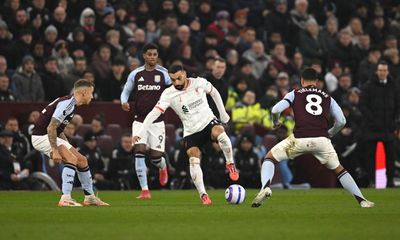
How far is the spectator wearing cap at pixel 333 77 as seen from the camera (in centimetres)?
2718

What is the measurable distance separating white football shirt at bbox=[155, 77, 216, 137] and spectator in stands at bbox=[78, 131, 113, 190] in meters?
6.16

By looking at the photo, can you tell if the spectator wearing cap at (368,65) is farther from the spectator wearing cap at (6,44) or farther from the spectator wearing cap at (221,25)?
the spectator wearing cap at (6,44)

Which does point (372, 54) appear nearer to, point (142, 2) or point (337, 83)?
point (337, 83)

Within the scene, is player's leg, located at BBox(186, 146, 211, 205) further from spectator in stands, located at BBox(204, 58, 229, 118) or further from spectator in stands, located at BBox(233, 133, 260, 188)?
spectator in stands, located at BBox(233, 133, 260, 188)

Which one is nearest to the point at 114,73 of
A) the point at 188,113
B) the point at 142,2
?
the point at 142,2

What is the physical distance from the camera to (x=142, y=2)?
27.8 metres

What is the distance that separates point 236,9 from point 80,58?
795 centimetres

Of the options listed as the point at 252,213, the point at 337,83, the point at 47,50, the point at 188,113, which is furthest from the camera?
the point at 337,83

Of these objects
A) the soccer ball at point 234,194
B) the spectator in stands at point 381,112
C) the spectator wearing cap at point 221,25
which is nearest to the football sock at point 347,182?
the soccer ball at point 234,194

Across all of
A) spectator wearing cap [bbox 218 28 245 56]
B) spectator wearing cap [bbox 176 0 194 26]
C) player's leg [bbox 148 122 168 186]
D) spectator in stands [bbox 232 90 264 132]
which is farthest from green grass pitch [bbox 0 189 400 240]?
spectator wearing cap [bbox 176 0 194 26]

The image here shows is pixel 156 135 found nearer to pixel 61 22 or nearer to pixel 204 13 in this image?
pixel 61 22

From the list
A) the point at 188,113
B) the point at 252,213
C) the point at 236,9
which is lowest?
the point at 252,213

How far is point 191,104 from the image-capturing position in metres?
16.3

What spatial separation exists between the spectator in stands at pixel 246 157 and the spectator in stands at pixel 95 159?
2856mm
